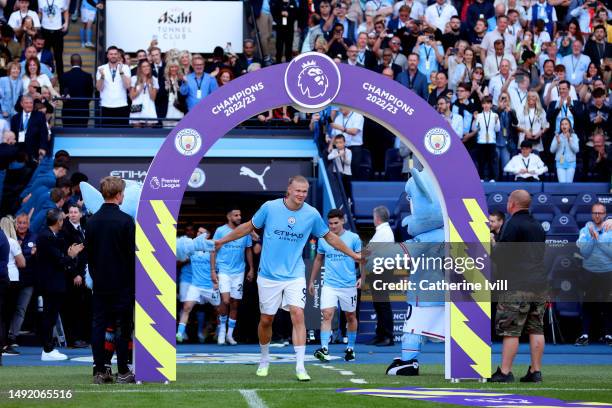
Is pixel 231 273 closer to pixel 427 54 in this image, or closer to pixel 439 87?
pixel 439 87

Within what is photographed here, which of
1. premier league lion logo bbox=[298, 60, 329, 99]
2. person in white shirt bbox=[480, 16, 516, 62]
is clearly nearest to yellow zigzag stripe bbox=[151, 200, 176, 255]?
premier league lion logo bbox=[298, 60, 329, 99]

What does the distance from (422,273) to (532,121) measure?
10.6 metres

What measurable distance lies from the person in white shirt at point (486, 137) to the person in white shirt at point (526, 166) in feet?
1.08

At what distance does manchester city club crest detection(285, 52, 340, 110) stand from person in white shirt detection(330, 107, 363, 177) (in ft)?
31.6

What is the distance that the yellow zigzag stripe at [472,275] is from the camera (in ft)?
43.8

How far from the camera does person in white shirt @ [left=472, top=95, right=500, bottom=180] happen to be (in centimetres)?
2298

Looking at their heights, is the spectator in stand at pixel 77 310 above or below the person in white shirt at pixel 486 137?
below

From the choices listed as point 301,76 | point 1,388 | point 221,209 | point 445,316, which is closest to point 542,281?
point 445,316

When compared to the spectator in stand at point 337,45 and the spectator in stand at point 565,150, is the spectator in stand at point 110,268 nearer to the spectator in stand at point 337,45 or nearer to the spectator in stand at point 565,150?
the spectator in stand at point 337,45

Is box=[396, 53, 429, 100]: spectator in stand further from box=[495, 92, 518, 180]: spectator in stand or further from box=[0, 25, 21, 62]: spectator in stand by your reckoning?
box=[0, 25, 21, 62]: spectator in stand

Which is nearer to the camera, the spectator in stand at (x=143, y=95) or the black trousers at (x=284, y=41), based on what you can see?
the spectator in stand at (x=143, y=95)

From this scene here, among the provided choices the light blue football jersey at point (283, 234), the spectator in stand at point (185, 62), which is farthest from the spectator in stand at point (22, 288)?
the light blue football jersey at point (283, 234)

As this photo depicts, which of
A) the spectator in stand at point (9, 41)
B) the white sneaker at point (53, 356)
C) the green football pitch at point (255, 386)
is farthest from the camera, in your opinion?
the spectator in stand at point (9, 41)

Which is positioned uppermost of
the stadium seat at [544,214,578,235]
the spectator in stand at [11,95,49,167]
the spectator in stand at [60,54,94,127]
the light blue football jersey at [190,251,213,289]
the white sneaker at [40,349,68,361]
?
the spectator in stand at [60,54,94,127]
